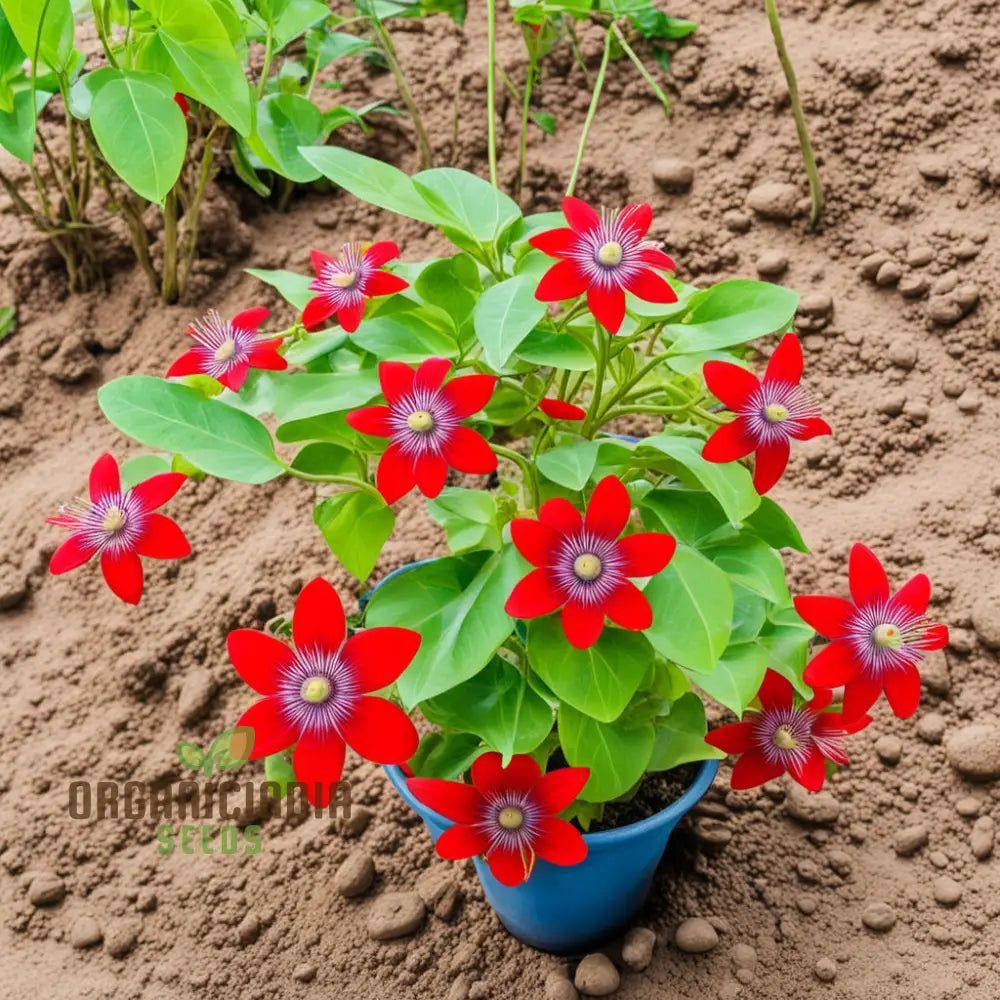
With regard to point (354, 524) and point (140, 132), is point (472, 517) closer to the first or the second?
point (354, 524)

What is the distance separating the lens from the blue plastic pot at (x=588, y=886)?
98 cm

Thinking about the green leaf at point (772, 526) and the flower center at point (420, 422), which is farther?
the green leaf at point (772, 526)

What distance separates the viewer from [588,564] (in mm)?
788

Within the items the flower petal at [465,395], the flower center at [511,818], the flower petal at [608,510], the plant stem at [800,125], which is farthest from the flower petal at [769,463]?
the plant stem at [800,125]

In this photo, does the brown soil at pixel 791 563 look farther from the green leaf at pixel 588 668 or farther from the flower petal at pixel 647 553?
Answer: the flower petal at pixel 647 553

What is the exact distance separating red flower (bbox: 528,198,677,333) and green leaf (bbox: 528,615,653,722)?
246 mm

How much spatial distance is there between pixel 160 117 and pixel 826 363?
102cm

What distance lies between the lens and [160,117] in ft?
2.78

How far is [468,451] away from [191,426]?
0.75 feet

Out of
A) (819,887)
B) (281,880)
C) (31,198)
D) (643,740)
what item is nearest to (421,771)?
(643,740)

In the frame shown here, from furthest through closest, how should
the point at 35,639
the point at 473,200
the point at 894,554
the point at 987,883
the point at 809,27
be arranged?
the point at 809,27
the point at 35,639
the point at 894,554
the point at 987,883
the point at 473,200

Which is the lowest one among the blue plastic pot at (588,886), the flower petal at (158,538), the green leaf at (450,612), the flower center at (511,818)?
the blue plastic pot at (588,886)

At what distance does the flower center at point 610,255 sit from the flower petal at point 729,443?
15 cm

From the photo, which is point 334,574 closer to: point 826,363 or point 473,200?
point 473,200
